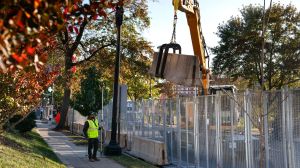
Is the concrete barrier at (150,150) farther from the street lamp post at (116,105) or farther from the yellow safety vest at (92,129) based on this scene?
the yellow safety vest at (92,129)

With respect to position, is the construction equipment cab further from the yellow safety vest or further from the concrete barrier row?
the yellow safety vest

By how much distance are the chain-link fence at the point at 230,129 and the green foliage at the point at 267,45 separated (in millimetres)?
16717

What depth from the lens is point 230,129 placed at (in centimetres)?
1230

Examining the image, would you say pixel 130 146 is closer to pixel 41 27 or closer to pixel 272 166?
pixel 272 166

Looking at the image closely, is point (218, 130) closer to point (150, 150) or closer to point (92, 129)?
point (150, 150)

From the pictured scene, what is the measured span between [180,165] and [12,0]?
13453 millimetres

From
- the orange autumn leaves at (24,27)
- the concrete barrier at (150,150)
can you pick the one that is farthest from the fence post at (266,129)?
the orange autumn leaves at (24,27)

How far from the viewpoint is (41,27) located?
2779mm

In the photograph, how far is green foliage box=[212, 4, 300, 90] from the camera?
109 ft

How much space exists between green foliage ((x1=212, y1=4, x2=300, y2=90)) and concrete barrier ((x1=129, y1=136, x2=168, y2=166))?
17.0 m

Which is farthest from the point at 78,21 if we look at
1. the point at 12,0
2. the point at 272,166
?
the point at 272,166

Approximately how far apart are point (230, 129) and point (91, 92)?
19823mm

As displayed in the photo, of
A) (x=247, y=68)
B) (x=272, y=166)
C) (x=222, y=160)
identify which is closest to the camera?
(x=272, y=166)

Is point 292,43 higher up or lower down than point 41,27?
higher up
